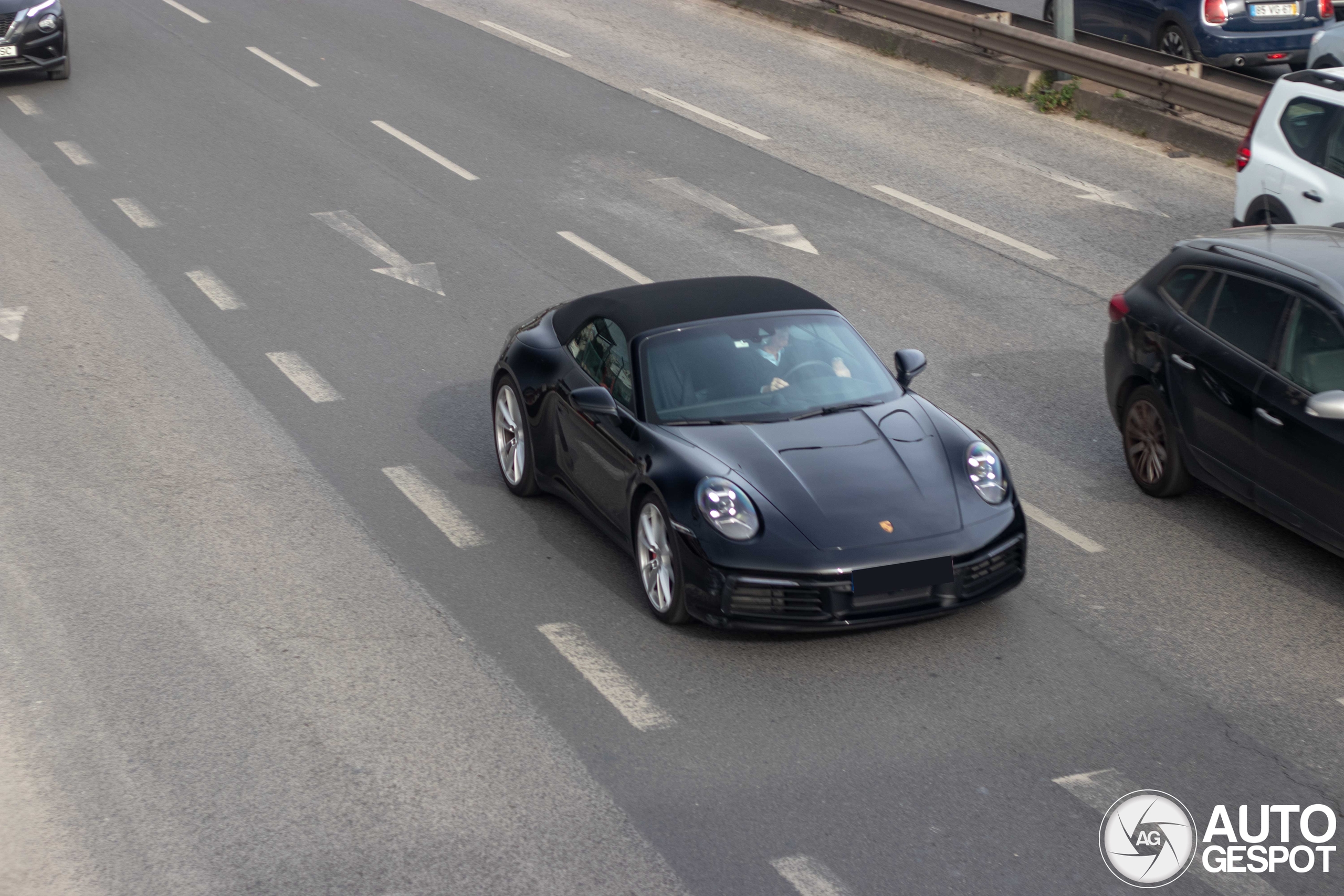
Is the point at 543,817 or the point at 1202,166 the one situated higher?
the point at 1202,166

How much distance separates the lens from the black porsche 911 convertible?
22.1 feet

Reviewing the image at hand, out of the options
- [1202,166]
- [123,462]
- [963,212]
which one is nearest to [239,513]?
[123,462]

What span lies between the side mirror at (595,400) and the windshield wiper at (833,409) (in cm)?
93

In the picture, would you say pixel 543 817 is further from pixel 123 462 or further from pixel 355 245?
pixel 355 245

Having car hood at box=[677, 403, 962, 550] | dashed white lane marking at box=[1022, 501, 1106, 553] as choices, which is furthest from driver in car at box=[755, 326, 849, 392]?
dashed white lane marking at box=[1022, 501, 1106, 553]

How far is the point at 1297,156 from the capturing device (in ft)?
39.3

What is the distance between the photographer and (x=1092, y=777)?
19.4 feet

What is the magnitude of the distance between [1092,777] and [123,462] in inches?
239

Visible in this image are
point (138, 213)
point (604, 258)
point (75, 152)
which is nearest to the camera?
point (604, 258)

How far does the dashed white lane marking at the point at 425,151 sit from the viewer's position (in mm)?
15781

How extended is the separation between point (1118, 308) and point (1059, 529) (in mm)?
1661

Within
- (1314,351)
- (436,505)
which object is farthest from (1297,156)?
(436,505)

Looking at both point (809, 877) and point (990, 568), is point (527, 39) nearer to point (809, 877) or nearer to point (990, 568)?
point (990, 568)

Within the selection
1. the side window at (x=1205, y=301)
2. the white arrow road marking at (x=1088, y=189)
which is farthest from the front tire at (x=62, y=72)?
the side window at (x=1205, y=301)
